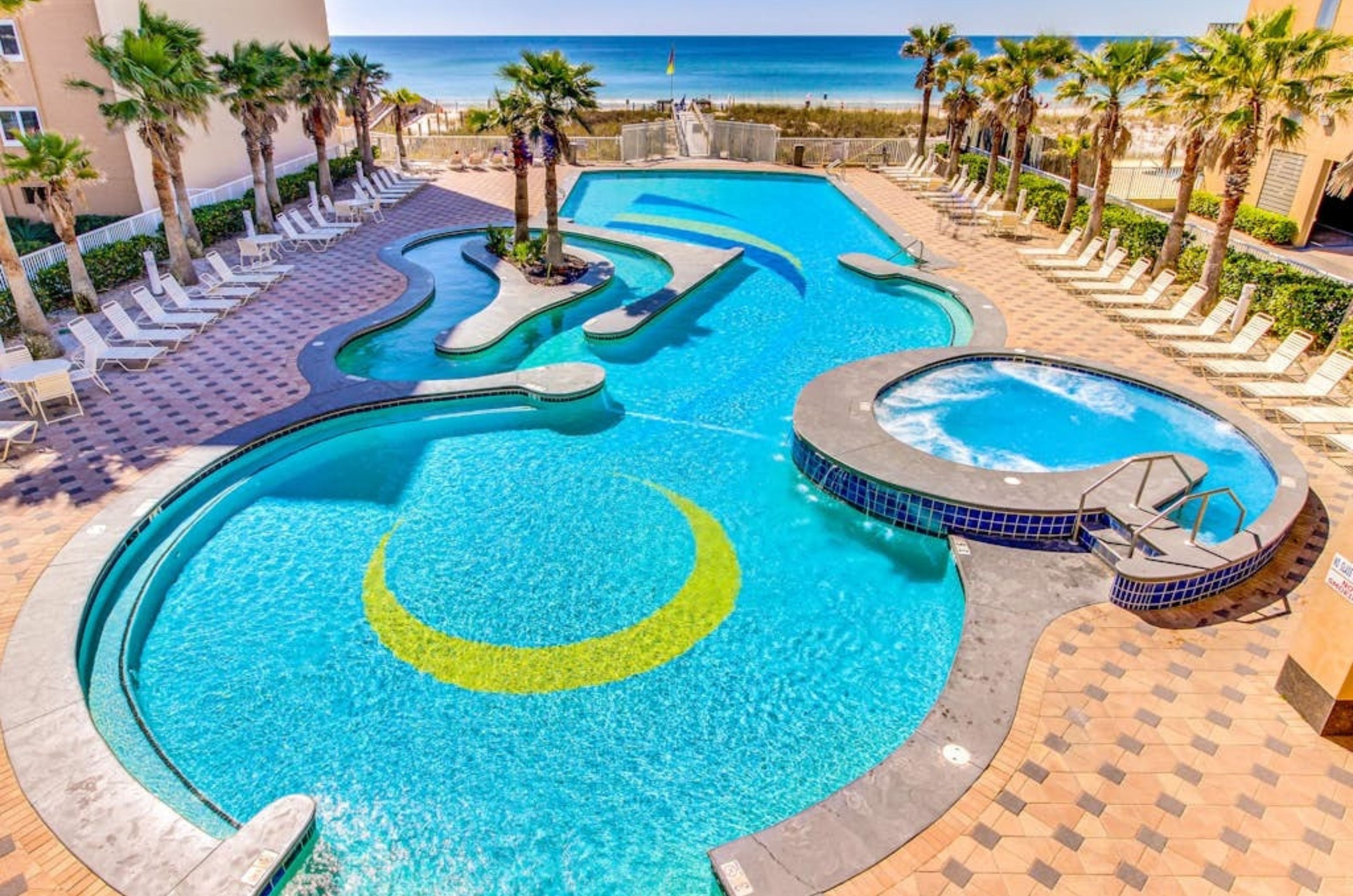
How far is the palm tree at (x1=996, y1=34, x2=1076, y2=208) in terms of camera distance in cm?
2372

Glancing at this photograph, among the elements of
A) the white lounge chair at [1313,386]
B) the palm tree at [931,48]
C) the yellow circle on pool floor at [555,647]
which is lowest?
the yellow circle on pool floor at [555,647]

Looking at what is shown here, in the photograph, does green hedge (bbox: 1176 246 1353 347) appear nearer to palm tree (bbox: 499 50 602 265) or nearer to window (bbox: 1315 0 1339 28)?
window (bbox: 1315 0 1339 28)

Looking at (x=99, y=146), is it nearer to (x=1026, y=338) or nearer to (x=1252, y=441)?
(x=1026, y=338)

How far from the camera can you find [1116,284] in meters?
19.0

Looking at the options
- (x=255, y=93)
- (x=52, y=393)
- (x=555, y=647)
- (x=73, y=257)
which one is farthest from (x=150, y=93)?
(x=555, y=647)

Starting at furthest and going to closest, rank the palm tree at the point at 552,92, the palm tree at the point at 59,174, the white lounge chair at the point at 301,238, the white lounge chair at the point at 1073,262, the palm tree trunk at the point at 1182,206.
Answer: the white lounge chair at the point at 301,238 → the white lounge chair at the point at 1073,262 → the palm tree at the point at 552,92 → the palm tree trunk at the point at 1182,206 → the palm tree at the point at 59,174

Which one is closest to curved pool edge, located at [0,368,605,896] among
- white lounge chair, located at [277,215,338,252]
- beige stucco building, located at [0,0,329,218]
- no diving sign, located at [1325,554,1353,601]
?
no diving sign, located at [1325,554,1353,601]

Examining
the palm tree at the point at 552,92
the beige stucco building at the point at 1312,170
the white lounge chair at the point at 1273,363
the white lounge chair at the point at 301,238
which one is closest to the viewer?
the white lounge chair at the point at 1273,363

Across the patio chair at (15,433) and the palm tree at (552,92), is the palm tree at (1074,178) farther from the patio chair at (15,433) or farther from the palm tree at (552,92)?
the patio chair at (15,433)

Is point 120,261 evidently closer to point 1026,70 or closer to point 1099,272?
point 1099,272

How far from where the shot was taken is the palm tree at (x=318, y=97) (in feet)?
83.7

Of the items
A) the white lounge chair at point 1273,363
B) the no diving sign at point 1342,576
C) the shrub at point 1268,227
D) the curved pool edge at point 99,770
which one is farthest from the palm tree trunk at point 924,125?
the curved pool edge at point 99,770

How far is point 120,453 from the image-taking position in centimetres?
1192

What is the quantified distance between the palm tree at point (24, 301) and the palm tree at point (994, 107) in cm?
2451
